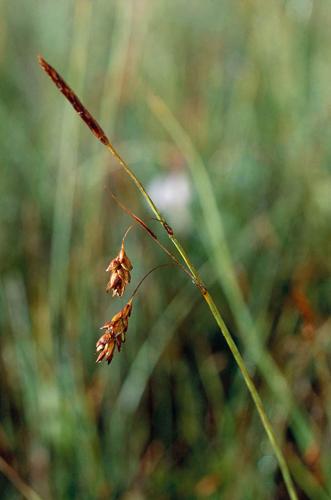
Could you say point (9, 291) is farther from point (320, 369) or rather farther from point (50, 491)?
point (320, 369)

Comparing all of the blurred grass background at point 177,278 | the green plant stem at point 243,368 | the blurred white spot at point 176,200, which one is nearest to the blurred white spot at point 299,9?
the blurred grass background at point 177,278

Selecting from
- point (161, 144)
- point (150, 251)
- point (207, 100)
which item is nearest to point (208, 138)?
point (161, 144)

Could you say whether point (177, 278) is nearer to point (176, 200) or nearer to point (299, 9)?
point (176, 200)

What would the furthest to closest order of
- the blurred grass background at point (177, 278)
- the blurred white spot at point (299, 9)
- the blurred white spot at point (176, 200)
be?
the blurred white spot at point (299, 9), the blurred white spot at point (176, 200), the blurred grass background at point (177, 278)

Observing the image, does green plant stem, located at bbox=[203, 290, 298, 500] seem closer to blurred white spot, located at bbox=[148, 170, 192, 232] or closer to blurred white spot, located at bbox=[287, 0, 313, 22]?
blurred white spot, located at bbox=[148, 170, 192, 232]

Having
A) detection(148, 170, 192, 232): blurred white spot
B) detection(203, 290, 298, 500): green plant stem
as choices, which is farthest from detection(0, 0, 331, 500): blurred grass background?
detection(203, 290, 298, 500): green plant stem

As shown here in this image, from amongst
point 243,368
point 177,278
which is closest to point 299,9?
point 177,278

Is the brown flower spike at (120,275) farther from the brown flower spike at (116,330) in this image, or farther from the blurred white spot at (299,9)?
the blurred white spot at (299,9)

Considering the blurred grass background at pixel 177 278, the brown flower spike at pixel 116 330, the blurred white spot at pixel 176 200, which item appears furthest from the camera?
the blurred white spot at pixel 176 200
